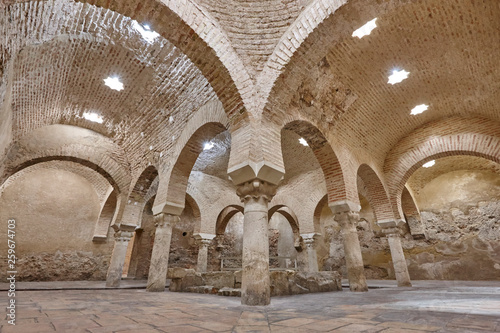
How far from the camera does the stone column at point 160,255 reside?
19.3ft

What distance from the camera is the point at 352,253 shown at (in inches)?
239

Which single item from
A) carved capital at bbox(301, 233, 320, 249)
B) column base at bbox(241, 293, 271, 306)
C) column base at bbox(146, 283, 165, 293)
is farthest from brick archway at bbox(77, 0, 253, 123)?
carved capital at bbox(301, 233, 320, 249)

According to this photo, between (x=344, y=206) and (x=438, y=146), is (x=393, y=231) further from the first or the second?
(x=344, y=206)

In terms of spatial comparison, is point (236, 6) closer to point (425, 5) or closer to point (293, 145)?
point (425, 5)

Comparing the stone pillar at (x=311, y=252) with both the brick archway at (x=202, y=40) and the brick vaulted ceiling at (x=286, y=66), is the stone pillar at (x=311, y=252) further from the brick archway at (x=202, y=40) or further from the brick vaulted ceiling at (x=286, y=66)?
the brick archway at (x=202, y=40)

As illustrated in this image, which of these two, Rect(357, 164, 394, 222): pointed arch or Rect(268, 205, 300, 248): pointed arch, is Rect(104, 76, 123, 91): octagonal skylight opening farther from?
Rect(268, 205, 300, 248): pointed arch

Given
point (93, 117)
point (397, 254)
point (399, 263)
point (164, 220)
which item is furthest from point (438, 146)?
point (93, 117)

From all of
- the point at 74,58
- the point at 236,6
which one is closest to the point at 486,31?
the point at 236,6

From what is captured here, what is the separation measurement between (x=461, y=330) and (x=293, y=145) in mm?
8455

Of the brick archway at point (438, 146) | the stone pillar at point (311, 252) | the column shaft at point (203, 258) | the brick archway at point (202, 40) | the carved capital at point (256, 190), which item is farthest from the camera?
the column shaft at point (203, 258)

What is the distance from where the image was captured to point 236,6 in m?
4.96

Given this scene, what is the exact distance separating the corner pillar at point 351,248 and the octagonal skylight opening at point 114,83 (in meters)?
6.59

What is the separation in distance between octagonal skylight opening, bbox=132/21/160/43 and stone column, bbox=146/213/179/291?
414 cm

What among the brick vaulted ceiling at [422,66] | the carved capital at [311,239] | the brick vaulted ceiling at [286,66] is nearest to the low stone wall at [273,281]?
the brick vaulted ceiling at [286,66]
